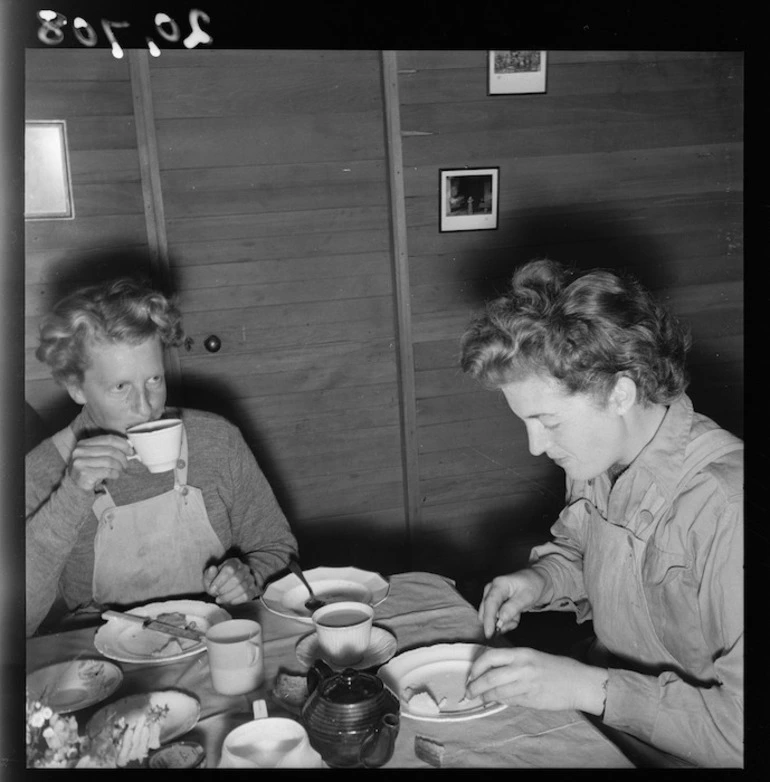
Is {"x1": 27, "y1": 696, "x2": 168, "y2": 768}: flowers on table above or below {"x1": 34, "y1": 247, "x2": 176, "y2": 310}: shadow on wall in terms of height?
below

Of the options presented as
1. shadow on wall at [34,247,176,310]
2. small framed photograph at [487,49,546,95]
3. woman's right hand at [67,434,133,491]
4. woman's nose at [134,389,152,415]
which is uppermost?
small framed photograph at [487,49,546,95]

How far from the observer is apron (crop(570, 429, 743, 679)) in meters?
1.66

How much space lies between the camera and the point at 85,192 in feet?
11.0

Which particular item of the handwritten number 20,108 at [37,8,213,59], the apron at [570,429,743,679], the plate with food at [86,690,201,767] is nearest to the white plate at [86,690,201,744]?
the plate with food at [86,690,201,767]

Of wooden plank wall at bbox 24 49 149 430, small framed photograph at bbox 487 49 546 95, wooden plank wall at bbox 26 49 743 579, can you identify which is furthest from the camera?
small framed photograph at bbox 487 49 546 95

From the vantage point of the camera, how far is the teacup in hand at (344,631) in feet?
5.07

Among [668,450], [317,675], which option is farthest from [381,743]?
[668,450]

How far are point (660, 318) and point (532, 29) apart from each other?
2.20 ft

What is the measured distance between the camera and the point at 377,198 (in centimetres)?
366

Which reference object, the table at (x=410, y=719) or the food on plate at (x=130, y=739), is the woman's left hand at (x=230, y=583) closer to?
the table at (x=410, y=719)

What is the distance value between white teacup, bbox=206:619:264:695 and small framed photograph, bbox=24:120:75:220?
239 cm

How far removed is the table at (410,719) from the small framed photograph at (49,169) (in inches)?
84.1

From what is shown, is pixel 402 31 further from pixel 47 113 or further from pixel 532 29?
pixel 47 113

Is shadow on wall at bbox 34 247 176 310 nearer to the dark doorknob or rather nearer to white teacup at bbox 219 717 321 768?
the dark doorknob
